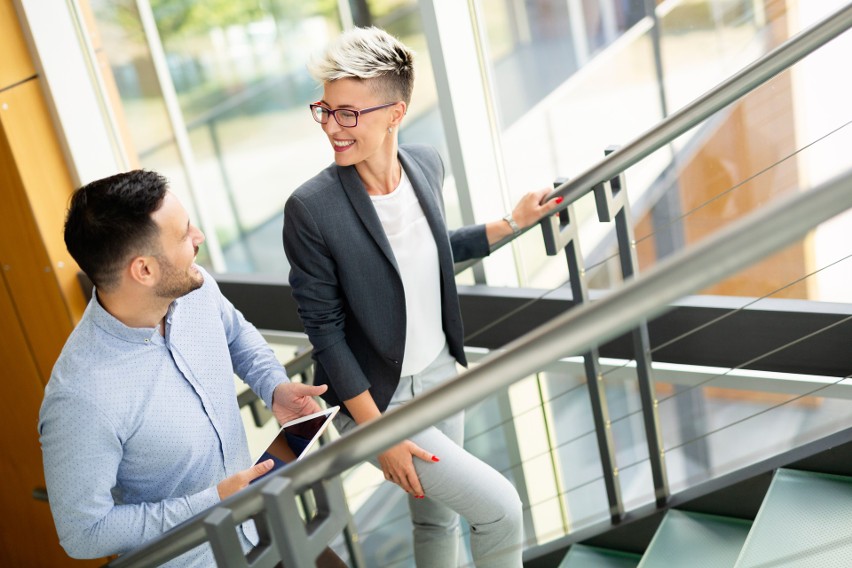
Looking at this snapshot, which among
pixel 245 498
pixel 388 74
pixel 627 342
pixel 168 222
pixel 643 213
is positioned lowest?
pixel 627 342

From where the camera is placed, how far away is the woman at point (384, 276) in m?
1.85

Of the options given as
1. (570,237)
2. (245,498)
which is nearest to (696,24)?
(570,237)

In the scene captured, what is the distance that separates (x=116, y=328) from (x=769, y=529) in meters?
1.40

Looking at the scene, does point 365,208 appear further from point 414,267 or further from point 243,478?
point 243,478

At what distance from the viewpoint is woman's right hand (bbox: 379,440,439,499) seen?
6.02 feet

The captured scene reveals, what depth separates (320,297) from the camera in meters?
1.90

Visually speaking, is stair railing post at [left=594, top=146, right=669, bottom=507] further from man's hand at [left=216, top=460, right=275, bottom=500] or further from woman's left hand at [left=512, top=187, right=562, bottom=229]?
man's hand at [left=216, top=460, right=275, bottom=500]

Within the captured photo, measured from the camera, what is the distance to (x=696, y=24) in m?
2.59

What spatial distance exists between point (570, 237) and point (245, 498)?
1.02m

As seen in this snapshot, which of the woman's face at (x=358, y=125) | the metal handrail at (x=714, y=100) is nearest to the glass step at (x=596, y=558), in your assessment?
the metal handrail at (x=714, y=100)

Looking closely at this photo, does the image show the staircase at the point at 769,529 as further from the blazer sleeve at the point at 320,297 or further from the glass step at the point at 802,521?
the blazer sleeve at the point at 320,297

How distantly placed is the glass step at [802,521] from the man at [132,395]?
1.04 m

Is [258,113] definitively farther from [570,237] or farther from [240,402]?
[570,237]

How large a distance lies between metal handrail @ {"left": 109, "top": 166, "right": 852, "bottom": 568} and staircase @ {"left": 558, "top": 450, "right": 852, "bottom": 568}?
799 mm
